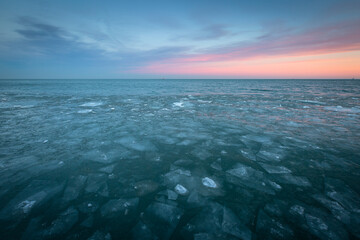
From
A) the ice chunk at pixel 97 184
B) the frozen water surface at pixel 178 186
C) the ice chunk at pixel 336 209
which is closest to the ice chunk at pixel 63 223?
the frozen water surface at pixel 178 186

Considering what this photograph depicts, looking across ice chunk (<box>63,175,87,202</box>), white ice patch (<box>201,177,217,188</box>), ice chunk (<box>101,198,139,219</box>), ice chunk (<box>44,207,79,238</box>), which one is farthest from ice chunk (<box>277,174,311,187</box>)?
ice chunk (<box>63,175,87,202</box>)

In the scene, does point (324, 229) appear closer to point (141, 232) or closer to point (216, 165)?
point (216, 165)

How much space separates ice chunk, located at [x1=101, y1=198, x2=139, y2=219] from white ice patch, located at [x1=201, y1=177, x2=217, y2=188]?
111cm

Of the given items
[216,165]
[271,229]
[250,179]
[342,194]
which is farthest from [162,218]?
[342,194]

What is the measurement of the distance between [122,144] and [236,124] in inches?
166

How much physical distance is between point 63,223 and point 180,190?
156 cm

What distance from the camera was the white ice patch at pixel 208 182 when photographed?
8.38 ft

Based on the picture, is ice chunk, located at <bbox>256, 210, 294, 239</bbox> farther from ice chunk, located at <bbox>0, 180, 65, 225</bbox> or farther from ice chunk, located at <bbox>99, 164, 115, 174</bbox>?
ice chunk, located at <bbox>0, 180, 65, 225</bbox>

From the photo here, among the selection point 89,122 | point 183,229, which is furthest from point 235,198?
point 89,122

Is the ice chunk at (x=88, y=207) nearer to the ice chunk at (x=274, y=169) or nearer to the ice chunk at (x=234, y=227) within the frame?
the ice chunk at (x=234, y=227)

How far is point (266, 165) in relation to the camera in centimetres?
315

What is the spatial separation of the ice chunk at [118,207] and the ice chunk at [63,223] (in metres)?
0.34

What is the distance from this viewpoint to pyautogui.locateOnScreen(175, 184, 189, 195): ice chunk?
7.89 feet

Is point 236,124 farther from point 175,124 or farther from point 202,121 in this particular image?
point 175,124
